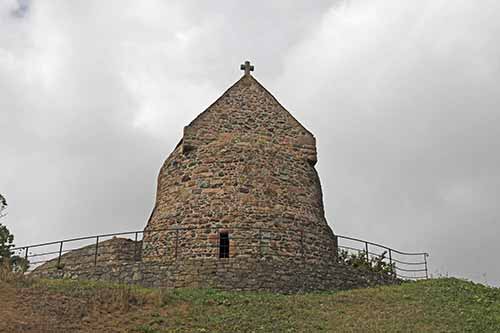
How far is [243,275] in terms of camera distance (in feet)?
58.4

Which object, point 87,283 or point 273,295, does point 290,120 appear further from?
point 87,283

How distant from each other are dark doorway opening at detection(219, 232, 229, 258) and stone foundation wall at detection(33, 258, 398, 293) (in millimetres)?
1080

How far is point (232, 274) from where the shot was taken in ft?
58.3

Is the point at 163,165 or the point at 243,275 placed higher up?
the point at 163,165

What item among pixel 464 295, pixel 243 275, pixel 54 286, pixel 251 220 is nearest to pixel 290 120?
pixel 251 220

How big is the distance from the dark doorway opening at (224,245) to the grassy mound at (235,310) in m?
2.40

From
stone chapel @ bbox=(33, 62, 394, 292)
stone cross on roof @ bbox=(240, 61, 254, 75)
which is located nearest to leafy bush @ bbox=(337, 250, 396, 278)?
stone chapel @ bbox=(33, 62, 394, 292)

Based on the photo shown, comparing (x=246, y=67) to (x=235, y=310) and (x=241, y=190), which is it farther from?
(x=235, y=310)

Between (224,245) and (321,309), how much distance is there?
501cm

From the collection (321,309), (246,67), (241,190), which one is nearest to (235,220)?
(241,190)

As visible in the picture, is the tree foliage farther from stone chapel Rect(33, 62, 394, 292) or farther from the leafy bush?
the leafy bush

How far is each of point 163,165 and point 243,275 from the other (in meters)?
6.20

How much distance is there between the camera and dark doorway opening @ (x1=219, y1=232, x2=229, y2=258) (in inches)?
755

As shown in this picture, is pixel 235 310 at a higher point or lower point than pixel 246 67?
A: lower
